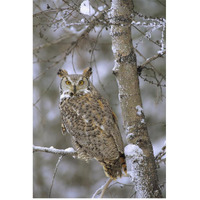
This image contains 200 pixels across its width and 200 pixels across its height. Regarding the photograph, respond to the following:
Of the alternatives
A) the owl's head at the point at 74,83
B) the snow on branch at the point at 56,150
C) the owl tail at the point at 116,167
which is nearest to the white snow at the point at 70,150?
the snow on branch at the point at 56,150

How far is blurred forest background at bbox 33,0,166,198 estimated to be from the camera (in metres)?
2.74

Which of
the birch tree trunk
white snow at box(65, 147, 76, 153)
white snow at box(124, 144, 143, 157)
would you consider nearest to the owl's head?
the birch tree trunk

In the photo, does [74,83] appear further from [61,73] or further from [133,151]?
[133,151]

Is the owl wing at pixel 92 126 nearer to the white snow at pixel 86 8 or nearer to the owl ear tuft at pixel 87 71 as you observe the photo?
the owl ear tuft at pixel 87 71

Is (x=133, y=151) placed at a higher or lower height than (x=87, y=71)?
lower

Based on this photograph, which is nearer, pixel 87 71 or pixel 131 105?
pixel 131 105

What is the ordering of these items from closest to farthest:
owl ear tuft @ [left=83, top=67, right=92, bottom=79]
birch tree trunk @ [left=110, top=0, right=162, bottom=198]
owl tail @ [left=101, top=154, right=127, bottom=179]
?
birch tree trunk @ [left=110, top=0, right=162, bottom=198]
owl tail @ [left=101, top=154, right=127, bottom=179]
owl ear tuft @ [left=83, top=67, right=92, bottom=79]

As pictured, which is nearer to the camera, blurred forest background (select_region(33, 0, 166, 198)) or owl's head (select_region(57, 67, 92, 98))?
blurred forest background (select_region(33, 0, 166, 198))

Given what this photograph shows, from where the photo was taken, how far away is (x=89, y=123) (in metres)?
2.85

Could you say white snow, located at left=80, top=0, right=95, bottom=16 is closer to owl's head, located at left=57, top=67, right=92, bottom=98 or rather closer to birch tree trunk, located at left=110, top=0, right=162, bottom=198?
birch tree trunk, located at left=110, top=0, right=162, bottom=198

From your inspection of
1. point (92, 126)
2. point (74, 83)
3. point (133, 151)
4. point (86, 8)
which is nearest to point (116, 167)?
point (133, 151)

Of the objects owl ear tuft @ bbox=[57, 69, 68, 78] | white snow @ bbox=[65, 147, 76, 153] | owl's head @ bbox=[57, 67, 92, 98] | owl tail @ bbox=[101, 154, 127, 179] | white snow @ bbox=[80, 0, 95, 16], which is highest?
white snow @ bbox=[80, 0, 95, 16]

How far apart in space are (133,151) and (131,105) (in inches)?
14.5

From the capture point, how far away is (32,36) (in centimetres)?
281
